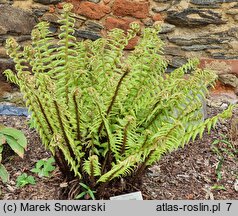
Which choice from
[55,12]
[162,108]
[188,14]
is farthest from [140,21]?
[162,108]

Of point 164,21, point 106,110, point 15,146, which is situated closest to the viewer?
point 106,110

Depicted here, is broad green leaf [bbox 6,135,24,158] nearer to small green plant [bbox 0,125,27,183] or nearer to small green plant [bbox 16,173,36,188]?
small green plant [bbox 0,125,27,183]

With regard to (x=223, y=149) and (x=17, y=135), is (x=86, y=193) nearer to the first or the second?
(x=17, y=135)

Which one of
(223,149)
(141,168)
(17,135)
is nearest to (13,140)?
(17,135)

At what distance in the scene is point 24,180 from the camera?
11.1 feet

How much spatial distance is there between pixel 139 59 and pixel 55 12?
60.6 inches

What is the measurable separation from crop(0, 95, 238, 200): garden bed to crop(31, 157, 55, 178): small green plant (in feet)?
0.11

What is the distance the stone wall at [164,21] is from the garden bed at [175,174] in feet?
2.88

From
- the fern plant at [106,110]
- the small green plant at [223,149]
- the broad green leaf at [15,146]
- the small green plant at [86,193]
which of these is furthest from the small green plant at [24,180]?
the small green plant at [223,149]

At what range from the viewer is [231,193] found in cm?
355

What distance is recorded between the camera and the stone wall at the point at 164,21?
14.9 feet

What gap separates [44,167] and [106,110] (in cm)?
70

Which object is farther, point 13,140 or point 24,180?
point 13,140

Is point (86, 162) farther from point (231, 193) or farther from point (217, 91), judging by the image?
point (217, 91)
